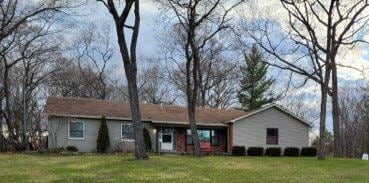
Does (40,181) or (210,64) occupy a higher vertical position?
(210,64)

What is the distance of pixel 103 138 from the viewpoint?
1655 inches

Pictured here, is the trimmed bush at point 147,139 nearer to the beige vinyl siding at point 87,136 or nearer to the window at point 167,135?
the beige vinyl siding at point 87,136

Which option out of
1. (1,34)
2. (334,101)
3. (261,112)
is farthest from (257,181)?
(261,112)

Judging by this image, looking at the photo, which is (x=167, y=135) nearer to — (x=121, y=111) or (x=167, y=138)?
(x=167, y=138)

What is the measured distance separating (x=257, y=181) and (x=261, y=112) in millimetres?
29105

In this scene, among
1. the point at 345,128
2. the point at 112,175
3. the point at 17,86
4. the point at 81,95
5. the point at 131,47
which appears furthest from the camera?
the point at 345,128

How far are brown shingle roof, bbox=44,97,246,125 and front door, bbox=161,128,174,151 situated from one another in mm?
1067

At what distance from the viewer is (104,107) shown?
149 ft

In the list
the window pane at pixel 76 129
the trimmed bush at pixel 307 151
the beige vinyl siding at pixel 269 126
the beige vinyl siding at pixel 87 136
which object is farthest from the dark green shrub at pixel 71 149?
the trimmed bush at pixel 307 151

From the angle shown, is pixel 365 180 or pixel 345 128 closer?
pixel 365 180

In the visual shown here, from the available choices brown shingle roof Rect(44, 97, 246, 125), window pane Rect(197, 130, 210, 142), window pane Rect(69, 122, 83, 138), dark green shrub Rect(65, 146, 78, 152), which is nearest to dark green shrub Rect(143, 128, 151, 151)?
brown shingle roof Rect(44, 97, 246, 125)

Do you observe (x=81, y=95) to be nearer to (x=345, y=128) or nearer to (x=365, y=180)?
(x=345, y=128)

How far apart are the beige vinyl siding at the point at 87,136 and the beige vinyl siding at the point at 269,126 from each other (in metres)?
8.82

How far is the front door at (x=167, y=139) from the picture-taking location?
45.9 metres
